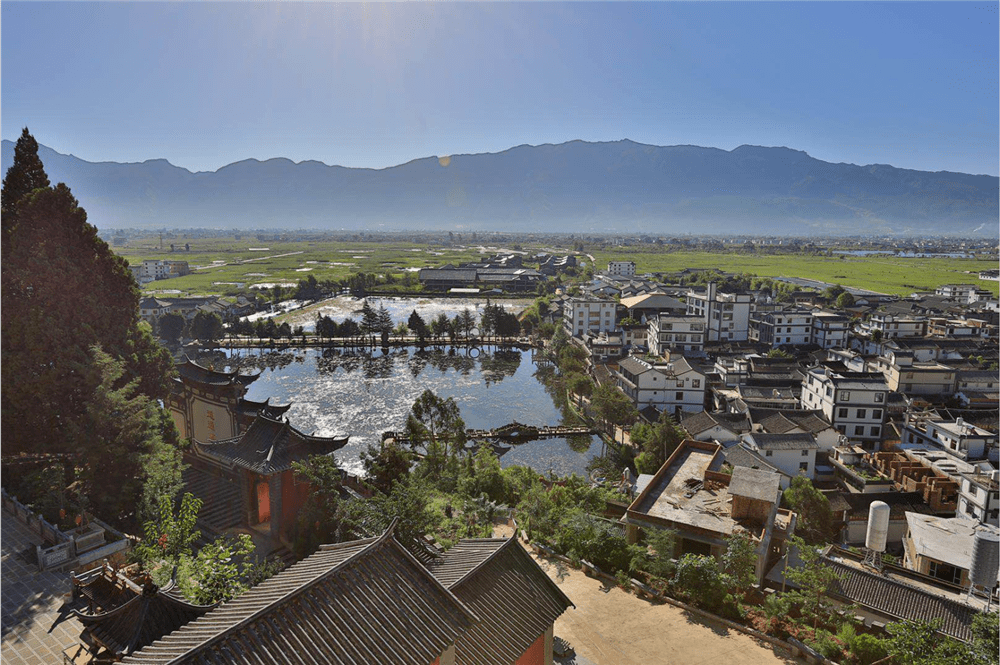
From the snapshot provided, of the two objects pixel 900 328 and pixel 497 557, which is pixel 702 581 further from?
pixel 900 328

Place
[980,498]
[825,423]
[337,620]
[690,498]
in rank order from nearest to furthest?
[337,620], [690,498], [980,498], [825,423]

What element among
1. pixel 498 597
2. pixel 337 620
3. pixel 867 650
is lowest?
pixel 867 650

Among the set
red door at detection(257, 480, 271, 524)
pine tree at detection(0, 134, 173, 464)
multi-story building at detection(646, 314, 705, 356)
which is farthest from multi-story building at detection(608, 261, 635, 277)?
red door at detection(257, 480, 271, 524)

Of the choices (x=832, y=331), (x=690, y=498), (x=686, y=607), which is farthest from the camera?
(x=832, y=331)

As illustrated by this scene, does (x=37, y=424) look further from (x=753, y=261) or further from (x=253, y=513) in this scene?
(x=753, y=261)

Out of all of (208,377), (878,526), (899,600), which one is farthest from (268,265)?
(899,600)

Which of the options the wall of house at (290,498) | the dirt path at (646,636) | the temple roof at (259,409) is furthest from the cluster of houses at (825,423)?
the temple roof at (259,409)

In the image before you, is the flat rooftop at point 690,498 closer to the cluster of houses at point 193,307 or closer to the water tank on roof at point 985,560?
the water tank on roof at point 985,560

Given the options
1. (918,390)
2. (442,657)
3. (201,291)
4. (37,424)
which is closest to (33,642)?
(37,424)

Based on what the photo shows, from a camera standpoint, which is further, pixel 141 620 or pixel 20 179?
pixel 20 179
